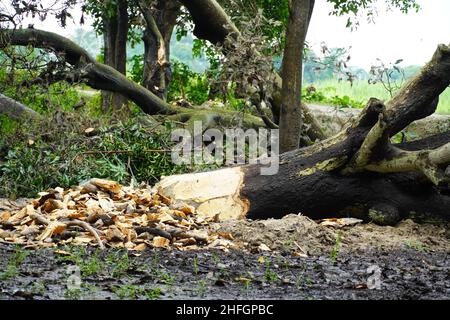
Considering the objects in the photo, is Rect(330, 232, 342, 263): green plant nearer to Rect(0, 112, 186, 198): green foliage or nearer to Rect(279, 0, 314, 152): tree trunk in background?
Rect(279, 0, 314, 152): tree trunk in background

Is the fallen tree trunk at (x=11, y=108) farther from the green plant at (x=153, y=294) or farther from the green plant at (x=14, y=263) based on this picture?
the green plant at (x=153, y=294)

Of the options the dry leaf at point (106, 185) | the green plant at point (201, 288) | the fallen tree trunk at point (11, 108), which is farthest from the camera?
the fallen tree trunk at point (11, 108)

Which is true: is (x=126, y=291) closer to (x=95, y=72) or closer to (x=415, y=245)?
(x=415, y=245)

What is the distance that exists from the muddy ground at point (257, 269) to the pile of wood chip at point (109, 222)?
232 millimetres

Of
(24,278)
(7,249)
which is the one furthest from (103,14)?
(24,278)

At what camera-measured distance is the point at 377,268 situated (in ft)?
15.7

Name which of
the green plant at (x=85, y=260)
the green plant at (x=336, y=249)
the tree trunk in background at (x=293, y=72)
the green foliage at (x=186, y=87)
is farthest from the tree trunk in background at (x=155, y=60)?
the green plant at (x=85, y=260)

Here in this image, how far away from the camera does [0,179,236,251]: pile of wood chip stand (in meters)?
5.38

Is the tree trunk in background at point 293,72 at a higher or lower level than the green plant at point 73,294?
higher

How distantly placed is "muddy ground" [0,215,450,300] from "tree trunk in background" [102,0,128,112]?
24.4ft

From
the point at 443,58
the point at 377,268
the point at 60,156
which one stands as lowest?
the point at 377,268

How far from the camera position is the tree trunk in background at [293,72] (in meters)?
8.35

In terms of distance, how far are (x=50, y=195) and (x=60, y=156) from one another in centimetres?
168

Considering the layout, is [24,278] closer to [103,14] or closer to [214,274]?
[214,274]
